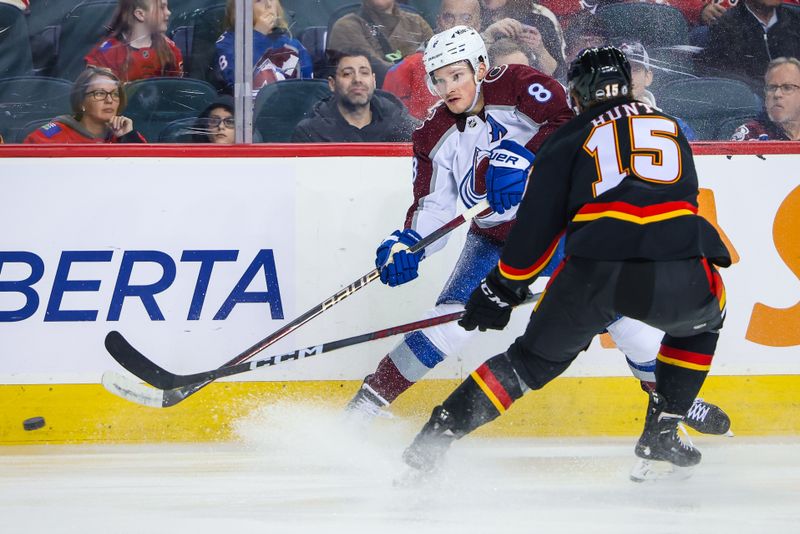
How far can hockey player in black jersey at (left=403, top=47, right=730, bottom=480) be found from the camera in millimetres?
2287

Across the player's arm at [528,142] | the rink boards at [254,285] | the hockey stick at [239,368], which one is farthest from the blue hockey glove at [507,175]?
the rink boards at [254,285]

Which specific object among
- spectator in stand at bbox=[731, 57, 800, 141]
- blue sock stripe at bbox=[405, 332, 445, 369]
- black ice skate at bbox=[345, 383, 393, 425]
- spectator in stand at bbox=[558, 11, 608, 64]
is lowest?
black ice skate at bbox=[345, 383, 393, 425]

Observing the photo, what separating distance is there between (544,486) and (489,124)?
1099 millimetres

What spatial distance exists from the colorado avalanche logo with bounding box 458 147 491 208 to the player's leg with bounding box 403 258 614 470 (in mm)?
813

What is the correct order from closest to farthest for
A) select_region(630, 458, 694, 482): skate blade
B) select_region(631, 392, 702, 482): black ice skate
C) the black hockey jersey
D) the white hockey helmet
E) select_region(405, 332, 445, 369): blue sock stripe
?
the black hockey jersey
select_region(631, 392, 702, 482): black ice skate
select_region(630, 458, 694, 482): skate blade
the white hockey helmet
select_region(405, 332, 445, 369): blue sock stripe

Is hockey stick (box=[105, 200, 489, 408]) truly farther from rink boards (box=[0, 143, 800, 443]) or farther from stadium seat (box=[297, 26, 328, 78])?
stadium seat (box=[297, 26, 328, 78])

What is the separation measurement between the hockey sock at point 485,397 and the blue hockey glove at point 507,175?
612 millimetres

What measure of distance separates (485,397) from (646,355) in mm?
709

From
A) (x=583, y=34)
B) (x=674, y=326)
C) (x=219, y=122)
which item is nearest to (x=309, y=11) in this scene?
(x=219, y=122)

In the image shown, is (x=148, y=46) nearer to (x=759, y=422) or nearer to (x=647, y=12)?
(x=647, y=12)

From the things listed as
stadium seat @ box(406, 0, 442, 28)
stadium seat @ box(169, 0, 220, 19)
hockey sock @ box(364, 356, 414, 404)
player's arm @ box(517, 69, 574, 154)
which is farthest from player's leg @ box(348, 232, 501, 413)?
stadium seat @ box(169, 0, 220, 19)

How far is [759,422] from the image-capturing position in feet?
11.6

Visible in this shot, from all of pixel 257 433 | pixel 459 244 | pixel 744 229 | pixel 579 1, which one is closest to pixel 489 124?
pixel 459 244

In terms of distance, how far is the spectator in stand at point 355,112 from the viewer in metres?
3.50
